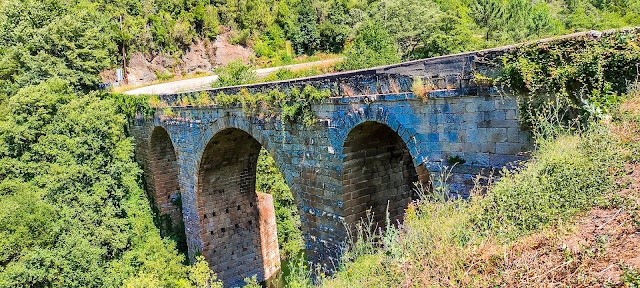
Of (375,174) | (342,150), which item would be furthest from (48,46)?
(375,174)

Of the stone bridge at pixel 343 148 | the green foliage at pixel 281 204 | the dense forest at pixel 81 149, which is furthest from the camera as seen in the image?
the green foliage at pixel 281 204

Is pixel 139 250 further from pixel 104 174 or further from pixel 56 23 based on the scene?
pixel 56 23

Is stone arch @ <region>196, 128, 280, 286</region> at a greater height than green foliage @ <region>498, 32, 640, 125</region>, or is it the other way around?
green foliage @ <region>498, 32, 640, 125</region>

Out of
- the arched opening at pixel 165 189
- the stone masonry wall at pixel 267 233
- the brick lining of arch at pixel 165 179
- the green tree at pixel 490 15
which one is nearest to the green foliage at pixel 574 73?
the stone masonry wall at pixel 267 233

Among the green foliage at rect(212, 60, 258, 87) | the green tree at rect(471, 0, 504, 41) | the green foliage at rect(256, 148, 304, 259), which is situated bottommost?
the green foliage at rect(256, 148, 304, 259)

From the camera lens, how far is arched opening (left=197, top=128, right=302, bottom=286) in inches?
495

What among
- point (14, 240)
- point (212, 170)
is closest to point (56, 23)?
point (14, 240)

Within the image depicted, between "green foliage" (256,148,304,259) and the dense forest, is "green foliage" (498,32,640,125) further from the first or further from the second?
"green foliage" (256,148,304,259)

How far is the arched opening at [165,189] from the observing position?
1577cm

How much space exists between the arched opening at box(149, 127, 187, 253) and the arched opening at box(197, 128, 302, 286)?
247 centimetres

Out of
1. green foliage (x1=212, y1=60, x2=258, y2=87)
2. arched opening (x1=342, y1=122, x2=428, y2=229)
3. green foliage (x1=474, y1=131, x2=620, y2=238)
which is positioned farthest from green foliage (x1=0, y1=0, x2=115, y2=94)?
green foliage (x1=474, y1=131, x2=620, y2=238)

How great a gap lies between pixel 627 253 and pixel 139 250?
13.8 metres

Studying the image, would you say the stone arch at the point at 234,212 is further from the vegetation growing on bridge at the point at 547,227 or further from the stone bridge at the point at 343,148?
the vegetation growing on bridge at the point at 547,227

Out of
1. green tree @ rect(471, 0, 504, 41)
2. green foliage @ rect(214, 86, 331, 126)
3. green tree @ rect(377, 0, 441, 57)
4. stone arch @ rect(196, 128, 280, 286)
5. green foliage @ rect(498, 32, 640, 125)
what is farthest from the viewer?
green tree @ rect(471, 0, 504, 41)
